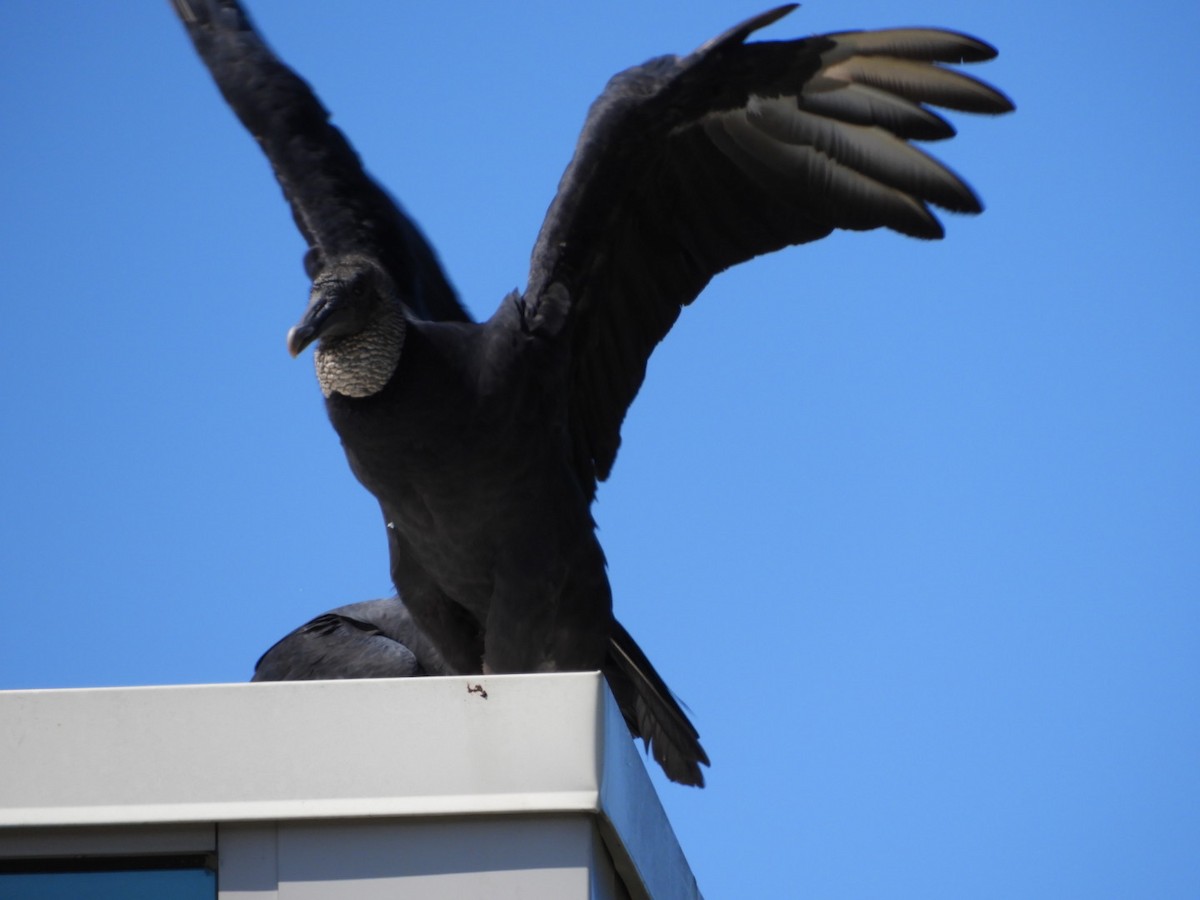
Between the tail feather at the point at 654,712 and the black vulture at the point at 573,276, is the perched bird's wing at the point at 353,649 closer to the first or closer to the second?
the tail feather at the point at 654,712

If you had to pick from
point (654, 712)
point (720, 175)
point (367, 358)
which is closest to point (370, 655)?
point (654, 712)

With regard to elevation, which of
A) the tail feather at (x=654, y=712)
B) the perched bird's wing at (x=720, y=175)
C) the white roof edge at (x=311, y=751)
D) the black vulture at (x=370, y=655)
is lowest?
the white roof edge at (x=311, y=751)

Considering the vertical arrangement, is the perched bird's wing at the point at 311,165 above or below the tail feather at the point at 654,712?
above

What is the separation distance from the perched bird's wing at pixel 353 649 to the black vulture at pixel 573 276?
984 mm

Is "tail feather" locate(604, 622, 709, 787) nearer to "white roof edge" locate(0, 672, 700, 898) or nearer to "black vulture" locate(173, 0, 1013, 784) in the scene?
"black vulture" locate(173, 0, 1013, 784)

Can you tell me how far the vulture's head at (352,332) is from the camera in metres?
4.04

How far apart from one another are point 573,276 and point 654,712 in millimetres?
1216

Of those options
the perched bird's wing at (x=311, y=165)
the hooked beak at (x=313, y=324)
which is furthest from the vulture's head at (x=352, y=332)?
the perched bird's wing at (x=311, y=165)

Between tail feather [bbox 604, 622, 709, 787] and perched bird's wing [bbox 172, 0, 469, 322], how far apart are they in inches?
42.4

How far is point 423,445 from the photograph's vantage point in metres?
4.04

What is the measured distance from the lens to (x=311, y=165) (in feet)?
14.7

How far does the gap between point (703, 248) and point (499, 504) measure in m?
0.98

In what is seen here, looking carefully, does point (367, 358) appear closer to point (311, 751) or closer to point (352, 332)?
point (352, 332)

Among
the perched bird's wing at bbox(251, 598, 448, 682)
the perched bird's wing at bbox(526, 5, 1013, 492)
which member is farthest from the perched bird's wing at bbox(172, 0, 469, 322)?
the perched bird's wing at bbox(251, 598, 448, 682)
